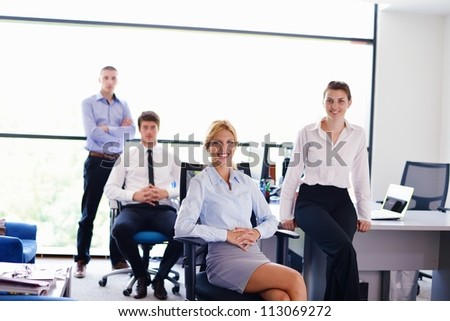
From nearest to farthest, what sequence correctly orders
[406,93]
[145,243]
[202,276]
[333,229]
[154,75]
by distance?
[202,276] → [333,229] → [145,243] → [154,75] → [406,93]

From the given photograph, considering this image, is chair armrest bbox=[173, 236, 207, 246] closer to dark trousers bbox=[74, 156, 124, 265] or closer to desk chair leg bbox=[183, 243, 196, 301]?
desk chair leg bbox=[183, 243, 196, 301]

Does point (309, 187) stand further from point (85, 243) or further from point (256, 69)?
point (256, 69)

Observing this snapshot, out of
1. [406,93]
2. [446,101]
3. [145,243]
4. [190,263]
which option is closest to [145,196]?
[145,243]

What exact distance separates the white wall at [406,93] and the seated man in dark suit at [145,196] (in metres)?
2.90

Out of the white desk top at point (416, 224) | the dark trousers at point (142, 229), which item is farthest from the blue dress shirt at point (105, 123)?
the white desk top at point (416, 224)

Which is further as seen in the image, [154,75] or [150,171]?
[154,75]

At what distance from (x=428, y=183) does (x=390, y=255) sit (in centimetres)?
200

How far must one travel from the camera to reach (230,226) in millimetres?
2992

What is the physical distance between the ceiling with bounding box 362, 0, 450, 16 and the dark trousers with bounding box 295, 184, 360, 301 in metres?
3.36

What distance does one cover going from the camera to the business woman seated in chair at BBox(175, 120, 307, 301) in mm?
2699

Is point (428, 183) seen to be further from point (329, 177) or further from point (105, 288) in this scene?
point (105, 288)

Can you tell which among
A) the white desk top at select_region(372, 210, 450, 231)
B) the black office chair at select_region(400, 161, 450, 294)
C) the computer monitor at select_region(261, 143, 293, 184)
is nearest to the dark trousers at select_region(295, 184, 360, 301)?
the white desk top at select_region(372, 210, 450, 231)

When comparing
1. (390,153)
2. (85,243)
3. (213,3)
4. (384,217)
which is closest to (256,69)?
(213,3)
